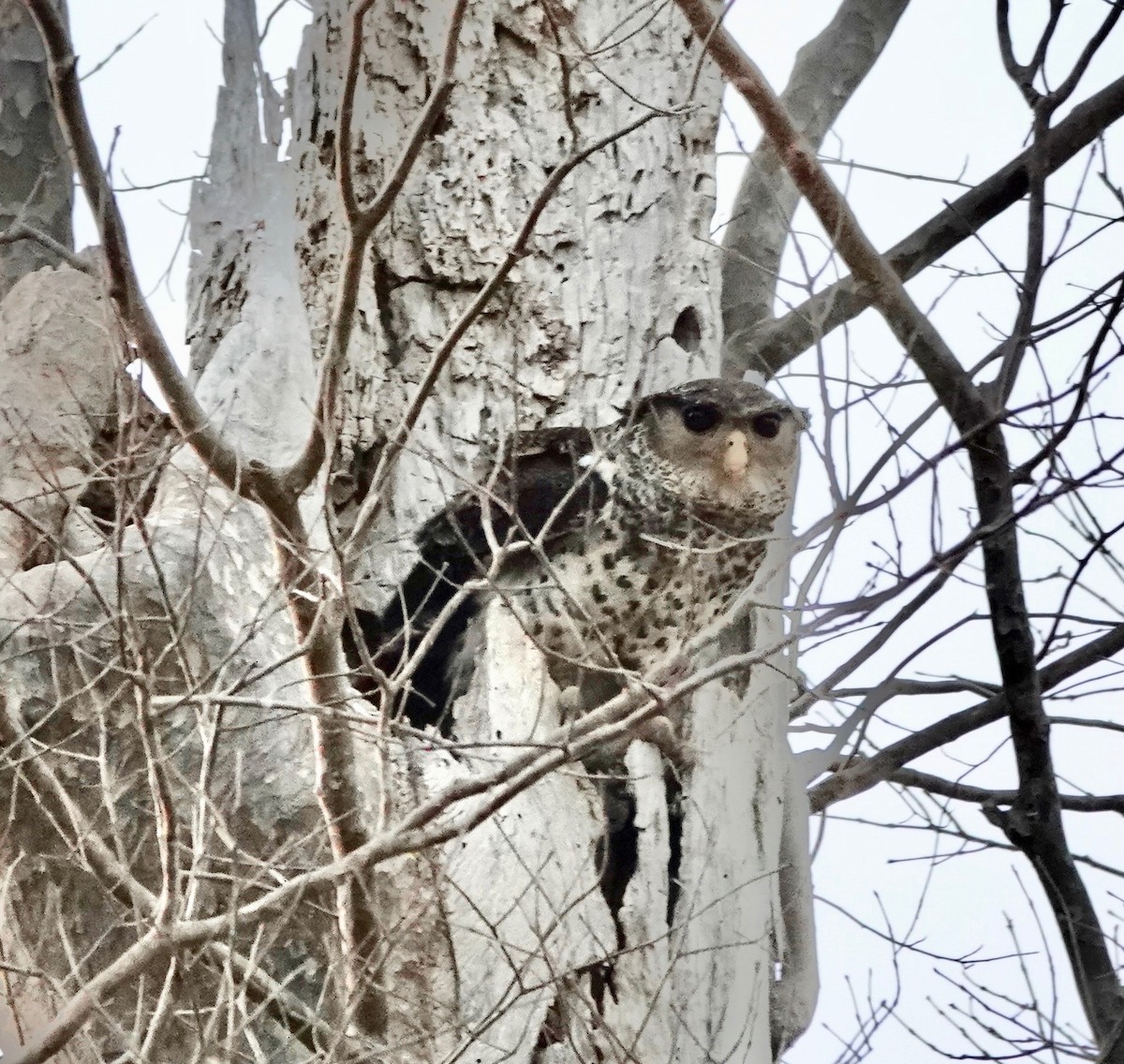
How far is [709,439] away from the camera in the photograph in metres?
2.83

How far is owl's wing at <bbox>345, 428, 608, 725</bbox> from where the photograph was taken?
Result: 2752 mm

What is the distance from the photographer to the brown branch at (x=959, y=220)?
11.1ft

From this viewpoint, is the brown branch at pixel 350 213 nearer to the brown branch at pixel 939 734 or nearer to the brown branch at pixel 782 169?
the brown branch at pixel 782 169

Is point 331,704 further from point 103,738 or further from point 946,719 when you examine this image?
point 946,719

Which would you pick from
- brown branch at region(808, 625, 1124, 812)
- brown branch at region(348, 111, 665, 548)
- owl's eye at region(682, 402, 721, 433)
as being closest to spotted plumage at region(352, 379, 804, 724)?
owl's eye at region(682, 402, 721, 433)

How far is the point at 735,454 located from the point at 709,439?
0.06 m

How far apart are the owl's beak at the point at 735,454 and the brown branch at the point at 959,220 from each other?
55 centimetres

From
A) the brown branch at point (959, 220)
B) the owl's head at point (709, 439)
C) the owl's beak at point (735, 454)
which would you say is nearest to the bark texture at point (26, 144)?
the brown branch at point (959, 220)

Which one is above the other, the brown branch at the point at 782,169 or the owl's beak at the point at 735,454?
the brown branch at the point at 782,169

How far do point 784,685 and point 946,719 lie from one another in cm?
80

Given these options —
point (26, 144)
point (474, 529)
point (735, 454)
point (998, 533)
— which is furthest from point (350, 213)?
point (26, 144)

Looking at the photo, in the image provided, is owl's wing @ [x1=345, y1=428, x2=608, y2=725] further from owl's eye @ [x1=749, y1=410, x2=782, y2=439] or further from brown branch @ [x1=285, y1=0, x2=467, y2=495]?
brown branch @ [x1=285, y1=0, x2=467, y2=495]

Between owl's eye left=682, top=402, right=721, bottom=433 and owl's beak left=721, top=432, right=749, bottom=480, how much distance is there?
47mm

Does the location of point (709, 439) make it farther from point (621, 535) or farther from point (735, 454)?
point (621, 535)
